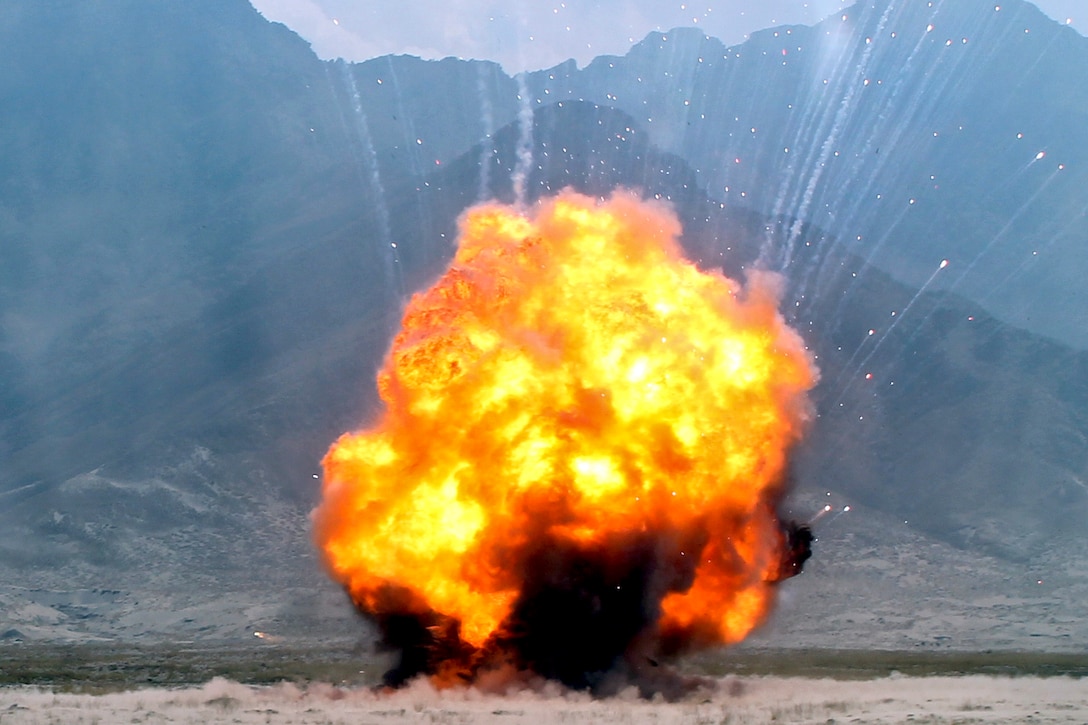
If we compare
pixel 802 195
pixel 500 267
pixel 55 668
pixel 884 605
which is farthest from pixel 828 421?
pixel 55 668

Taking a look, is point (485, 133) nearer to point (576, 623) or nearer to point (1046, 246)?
point (1046, 246)

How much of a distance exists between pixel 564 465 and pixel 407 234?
65394 millimetres

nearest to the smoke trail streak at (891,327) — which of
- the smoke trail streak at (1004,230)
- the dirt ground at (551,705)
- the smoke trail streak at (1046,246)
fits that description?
the smoke trail streak at (1004,230)

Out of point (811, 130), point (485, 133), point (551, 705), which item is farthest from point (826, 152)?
point (551, 705)

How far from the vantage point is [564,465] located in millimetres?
30719

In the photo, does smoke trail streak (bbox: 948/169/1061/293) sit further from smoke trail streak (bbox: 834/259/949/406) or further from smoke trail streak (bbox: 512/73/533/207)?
smoke trail streak (bbox: 512/73/533/207)

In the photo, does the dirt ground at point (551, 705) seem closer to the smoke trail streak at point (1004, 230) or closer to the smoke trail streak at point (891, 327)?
the smoke trail streak at point (891, 327)

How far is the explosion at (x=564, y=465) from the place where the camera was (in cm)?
3038

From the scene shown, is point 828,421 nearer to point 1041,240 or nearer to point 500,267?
point 1041,240

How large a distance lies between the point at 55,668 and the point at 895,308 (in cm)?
8235

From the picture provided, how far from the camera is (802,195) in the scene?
3797 inches

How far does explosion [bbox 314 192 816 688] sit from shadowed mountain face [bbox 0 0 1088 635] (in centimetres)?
2873

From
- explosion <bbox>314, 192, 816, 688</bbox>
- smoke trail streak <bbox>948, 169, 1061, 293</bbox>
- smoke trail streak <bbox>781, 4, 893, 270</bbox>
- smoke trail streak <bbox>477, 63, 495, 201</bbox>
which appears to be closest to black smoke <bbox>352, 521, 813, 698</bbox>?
explosion <bbox>314, 192, 816, 688</bbox>

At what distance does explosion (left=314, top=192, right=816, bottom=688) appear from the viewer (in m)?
30.4
